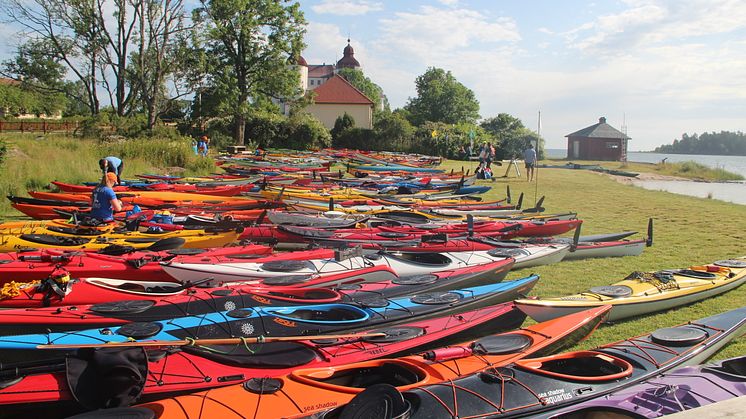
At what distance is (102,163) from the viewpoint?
9633 mm

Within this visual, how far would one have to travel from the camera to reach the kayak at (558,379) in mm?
3305

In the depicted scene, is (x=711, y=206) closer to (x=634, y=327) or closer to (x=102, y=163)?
(x=634, y=327)

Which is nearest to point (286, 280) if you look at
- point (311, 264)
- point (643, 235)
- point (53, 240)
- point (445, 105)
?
point (311, 264)

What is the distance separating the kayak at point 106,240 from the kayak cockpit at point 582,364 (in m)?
5.45

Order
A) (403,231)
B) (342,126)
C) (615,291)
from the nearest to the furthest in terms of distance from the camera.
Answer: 1. (615,291)
2. (403,231)
3. (342,126)

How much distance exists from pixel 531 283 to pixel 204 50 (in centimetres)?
3297

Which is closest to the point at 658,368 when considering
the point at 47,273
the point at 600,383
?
the point at 600,383

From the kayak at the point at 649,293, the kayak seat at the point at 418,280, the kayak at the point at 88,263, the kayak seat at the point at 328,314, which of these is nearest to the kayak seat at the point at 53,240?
the kayak at the point at 88,263

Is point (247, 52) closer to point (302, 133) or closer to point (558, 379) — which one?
point (302, 133)

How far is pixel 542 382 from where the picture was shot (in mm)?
3611

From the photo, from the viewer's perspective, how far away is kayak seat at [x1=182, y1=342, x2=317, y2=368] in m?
4.01

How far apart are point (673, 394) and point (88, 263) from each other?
20.3 feet

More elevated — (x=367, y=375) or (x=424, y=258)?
(x=424, y=258)

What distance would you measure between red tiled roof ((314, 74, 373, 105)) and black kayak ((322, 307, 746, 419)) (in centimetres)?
4902
